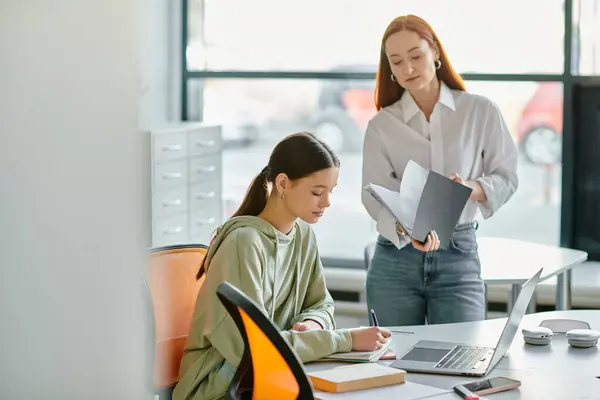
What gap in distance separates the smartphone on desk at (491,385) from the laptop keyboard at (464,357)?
98 millimetres

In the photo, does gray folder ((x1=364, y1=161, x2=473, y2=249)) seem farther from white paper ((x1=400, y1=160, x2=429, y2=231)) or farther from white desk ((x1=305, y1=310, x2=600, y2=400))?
white desk ((x1=305, y1=310, x2=600, y2=400))

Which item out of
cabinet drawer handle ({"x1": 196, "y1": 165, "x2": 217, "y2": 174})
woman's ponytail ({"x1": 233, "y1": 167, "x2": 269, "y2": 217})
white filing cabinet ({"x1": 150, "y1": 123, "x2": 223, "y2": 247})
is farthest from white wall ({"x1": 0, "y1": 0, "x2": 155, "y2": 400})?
cabinet drawer handle ({"x1": 196, "y1": 165, "x2": 217, "y2": 174})

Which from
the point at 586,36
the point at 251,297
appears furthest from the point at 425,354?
the point at 586,36

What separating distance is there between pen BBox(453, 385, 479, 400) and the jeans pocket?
85 centimetres

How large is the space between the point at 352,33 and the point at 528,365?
118 inches

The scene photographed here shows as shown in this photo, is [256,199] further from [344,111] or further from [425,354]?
[344,111]

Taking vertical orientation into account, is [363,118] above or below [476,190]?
above

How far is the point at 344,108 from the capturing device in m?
4.78

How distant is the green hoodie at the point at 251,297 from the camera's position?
1.96 m

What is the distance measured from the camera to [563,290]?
3590mm

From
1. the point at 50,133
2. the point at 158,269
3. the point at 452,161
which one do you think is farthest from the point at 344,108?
the point at 50,133

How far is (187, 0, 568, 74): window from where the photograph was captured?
4434 millimetres

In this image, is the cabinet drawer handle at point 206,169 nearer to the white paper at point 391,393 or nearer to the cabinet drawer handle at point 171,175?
the cabinet drawer handle at point 171,175

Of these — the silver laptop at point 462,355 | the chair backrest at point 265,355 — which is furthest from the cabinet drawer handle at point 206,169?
the chair backrest at point 265,355
